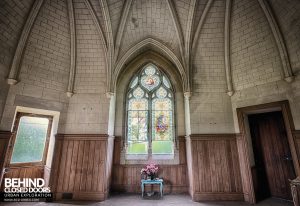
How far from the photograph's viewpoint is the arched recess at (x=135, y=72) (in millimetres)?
6281

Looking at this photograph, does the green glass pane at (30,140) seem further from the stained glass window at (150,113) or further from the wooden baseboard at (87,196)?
the stained glass window at (150,113)

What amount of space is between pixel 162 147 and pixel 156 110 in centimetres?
146

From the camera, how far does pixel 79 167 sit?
17.0 ft

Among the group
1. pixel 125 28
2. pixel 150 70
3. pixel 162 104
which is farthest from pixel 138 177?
pixel 125 28

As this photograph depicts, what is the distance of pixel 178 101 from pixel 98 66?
11.0 feet

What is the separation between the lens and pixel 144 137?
6.31 metres

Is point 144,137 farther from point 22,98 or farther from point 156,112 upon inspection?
point 22,98

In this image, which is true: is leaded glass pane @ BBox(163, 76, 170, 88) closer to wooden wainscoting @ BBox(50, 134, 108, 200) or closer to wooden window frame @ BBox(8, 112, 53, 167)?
wooden wainscoting @ BBox(50, 134, 108, 200)

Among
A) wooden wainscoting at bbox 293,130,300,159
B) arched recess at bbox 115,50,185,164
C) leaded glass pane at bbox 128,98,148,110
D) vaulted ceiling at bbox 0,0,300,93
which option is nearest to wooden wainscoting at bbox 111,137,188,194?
arched recess at bbox 115,50,185,164

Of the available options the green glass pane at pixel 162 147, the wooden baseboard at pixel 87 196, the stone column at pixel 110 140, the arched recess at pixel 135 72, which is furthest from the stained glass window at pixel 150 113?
the wooden baseboard at pixel 87 196

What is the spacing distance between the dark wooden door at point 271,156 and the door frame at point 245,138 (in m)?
0.38

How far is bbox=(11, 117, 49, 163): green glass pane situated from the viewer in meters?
4.96

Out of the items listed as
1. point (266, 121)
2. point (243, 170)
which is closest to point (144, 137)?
point (243, 170)

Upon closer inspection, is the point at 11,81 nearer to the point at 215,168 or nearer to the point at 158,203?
the point at 158,203
